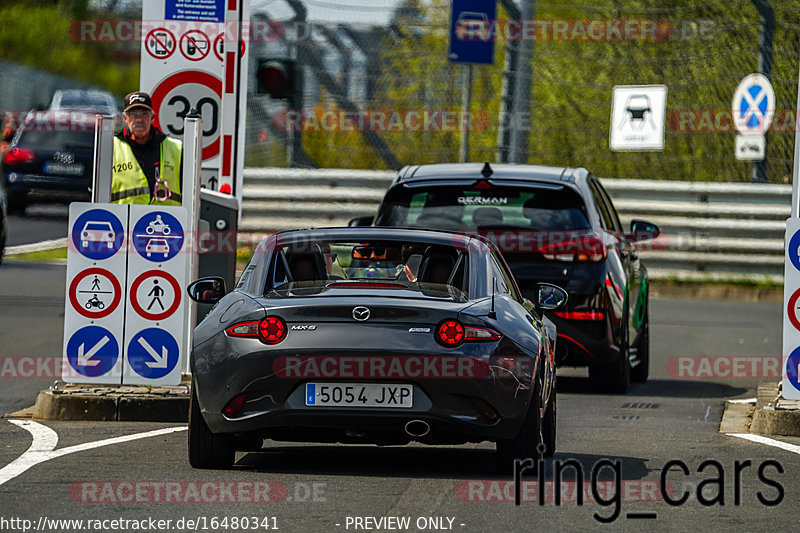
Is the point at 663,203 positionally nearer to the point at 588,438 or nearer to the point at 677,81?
the point at 677,81

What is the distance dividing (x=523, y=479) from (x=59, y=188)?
72.5 feet

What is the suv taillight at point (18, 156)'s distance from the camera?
29328 mm

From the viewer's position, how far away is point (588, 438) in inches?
412

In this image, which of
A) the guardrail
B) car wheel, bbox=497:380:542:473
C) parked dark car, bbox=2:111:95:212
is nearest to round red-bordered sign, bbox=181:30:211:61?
car wheel, bbox=497:380:542:473

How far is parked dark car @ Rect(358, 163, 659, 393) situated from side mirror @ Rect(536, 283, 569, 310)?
9.18 feet

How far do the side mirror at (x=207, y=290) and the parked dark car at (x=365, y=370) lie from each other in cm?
72

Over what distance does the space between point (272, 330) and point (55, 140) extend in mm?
22028

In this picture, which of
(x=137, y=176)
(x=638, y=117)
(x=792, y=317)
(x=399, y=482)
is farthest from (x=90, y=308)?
(x=638, y=117)

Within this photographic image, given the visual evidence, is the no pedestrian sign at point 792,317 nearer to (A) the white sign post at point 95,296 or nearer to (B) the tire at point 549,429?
(B) the tire at point 549,429

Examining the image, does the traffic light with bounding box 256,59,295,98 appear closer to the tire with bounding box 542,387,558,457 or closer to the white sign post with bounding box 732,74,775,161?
the white sign post with bounding box 732,74,775,161

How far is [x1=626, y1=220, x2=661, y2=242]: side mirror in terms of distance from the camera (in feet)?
46.2

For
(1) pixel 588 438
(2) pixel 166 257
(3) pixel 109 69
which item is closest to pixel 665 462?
(1) pixel 588 438

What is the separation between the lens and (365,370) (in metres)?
8.32

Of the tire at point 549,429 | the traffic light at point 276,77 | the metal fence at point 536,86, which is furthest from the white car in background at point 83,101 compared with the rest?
the tire at point 549,429
